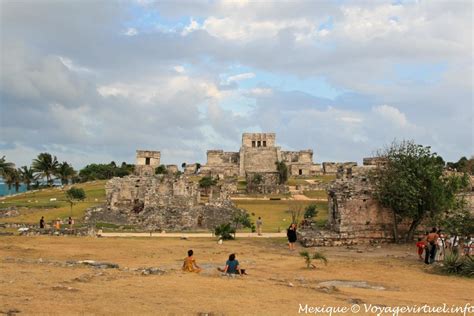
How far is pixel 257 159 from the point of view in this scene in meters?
94.2

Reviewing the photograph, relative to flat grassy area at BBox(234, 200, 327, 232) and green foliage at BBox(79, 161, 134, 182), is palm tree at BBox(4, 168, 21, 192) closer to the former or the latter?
green foliage at BBox(79, 161, 134, 182)

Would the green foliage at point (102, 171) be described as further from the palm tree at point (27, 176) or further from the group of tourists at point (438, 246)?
the group of tourists at point (438, 246)

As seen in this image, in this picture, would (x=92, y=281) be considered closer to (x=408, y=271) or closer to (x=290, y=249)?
(x=408, y=271)

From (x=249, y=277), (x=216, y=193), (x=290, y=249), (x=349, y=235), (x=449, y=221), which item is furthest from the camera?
(x=216, y=193)

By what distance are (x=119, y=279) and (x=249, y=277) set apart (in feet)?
12.4

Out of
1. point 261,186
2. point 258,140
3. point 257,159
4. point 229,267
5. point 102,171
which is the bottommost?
point 229,267

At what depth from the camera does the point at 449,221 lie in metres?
18.8

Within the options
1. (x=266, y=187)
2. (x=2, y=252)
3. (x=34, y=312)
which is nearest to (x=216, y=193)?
(x=266, y=187)

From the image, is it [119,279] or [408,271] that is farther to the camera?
[408,271]

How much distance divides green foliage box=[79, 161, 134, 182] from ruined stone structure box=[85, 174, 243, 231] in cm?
5084

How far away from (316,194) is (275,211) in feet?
52.6

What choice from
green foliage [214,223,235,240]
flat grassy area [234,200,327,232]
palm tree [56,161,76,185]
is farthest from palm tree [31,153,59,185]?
green foliage [214,223,235,240]

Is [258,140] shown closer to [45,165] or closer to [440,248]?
[45,165]


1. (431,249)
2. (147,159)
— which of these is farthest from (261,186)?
(431,249)
